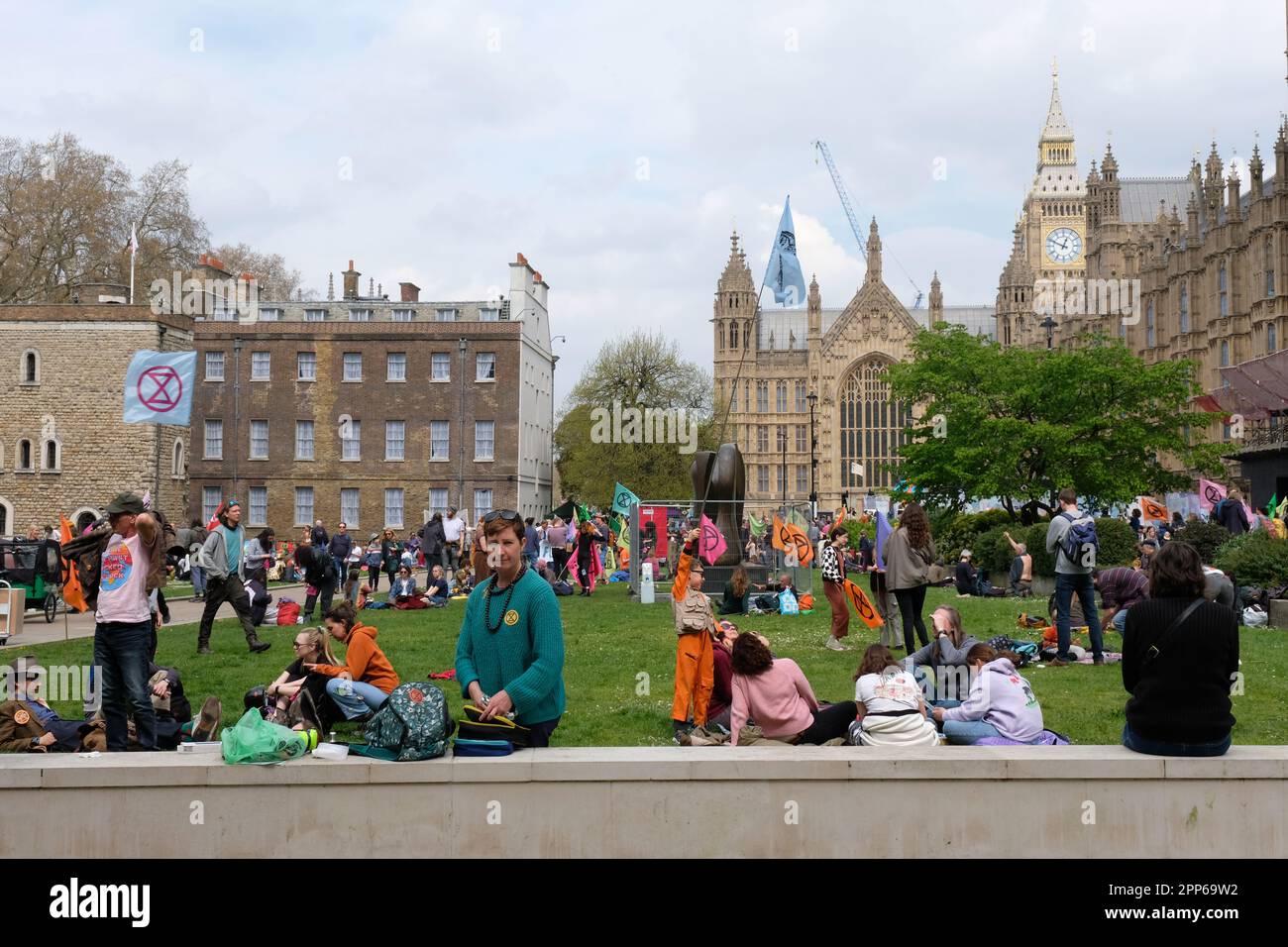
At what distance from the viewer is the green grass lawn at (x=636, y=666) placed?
995 cm

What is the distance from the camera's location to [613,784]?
6.45 meters

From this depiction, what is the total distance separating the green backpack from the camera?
6.47m

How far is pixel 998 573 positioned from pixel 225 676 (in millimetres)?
19306

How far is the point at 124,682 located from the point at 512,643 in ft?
11.7

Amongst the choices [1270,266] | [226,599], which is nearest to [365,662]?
[226,599]

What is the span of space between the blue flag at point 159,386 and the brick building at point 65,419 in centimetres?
2556

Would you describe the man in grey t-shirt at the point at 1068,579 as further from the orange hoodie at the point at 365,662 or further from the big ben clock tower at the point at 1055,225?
the big ben clock tower at the point at 1055,225

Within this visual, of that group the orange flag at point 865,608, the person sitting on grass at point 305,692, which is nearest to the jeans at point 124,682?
the person sitting on grass at point 305,692

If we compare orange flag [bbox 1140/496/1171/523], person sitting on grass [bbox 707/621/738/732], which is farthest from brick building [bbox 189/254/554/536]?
person sitting on grass [bbox 707/621/738/732]

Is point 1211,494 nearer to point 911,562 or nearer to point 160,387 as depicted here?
point 911,562

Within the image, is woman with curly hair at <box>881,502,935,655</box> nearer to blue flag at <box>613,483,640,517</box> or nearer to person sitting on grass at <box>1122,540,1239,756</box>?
person sitting on grass at <box>1122,540,1239,756</box>

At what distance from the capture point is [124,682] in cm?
844

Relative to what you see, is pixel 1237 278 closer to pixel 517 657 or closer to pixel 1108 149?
pixel 1108 149
